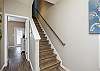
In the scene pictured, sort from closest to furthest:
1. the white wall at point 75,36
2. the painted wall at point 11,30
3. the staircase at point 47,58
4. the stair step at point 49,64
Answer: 1. the white wall at point 75,36
2. the stair step at point 49,64
3. the staircase at point 47,58
4. the painted wall at point 11,30

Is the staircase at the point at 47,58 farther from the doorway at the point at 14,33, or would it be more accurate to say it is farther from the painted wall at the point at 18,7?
the doorway at the point at 14,33

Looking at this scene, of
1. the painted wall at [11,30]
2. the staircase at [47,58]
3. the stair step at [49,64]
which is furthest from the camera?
the painted wall at [11,30]

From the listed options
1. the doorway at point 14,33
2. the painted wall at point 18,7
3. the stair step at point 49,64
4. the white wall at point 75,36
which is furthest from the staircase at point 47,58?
the doorway at point 14,33

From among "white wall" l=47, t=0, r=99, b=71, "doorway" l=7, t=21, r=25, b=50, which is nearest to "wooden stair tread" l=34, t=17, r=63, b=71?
"white wall" l=47, t=0, r=99, b=71

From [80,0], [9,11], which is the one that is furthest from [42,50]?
[80,0]

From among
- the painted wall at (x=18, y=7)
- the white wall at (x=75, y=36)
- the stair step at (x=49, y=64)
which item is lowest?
the stair step at (x=49, y=64)

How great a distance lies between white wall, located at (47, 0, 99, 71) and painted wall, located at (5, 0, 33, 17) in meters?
1.12

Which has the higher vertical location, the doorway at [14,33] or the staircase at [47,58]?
the doorway at [14,33]

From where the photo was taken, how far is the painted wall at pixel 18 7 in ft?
16.8

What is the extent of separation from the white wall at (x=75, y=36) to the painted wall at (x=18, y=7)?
3.68 ft

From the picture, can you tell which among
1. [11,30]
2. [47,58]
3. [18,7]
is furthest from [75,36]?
[11,30]

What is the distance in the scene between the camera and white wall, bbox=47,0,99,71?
15.1 ft

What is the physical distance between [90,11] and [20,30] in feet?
34.9

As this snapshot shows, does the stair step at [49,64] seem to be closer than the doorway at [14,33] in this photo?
Yes
